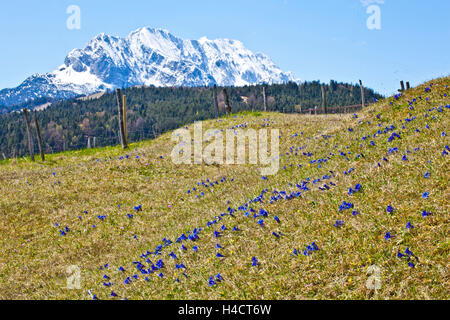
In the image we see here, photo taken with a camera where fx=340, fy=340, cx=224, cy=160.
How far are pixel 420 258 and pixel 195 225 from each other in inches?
229

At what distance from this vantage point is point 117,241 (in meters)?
11.4

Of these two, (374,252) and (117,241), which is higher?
(374,252)

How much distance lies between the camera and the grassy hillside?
5.30 m

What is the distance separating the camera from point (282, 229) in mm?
6973

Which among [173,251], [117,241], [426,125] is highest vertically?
[426,125]

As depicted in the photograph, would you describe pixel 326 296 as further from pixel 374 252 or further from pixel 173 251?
pixel 173 251

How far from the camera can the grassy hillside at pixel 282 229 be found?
5.30 metres

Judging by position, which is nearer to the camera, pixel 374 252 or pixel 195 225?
pixel 374 252

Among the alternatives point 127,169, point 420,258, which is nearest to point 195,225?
point 420,258

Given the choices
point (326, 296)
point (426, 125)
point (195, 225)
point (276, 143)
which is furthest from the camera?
point (276, 143)

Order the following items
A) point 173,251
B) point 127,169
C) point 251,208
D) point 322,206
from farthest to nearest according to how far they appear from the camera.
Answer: point 127,169
point 251,208
point 173,251
point 322,206

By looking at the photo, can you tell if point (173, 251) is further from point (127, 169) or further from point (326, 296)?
point (127, 169)
